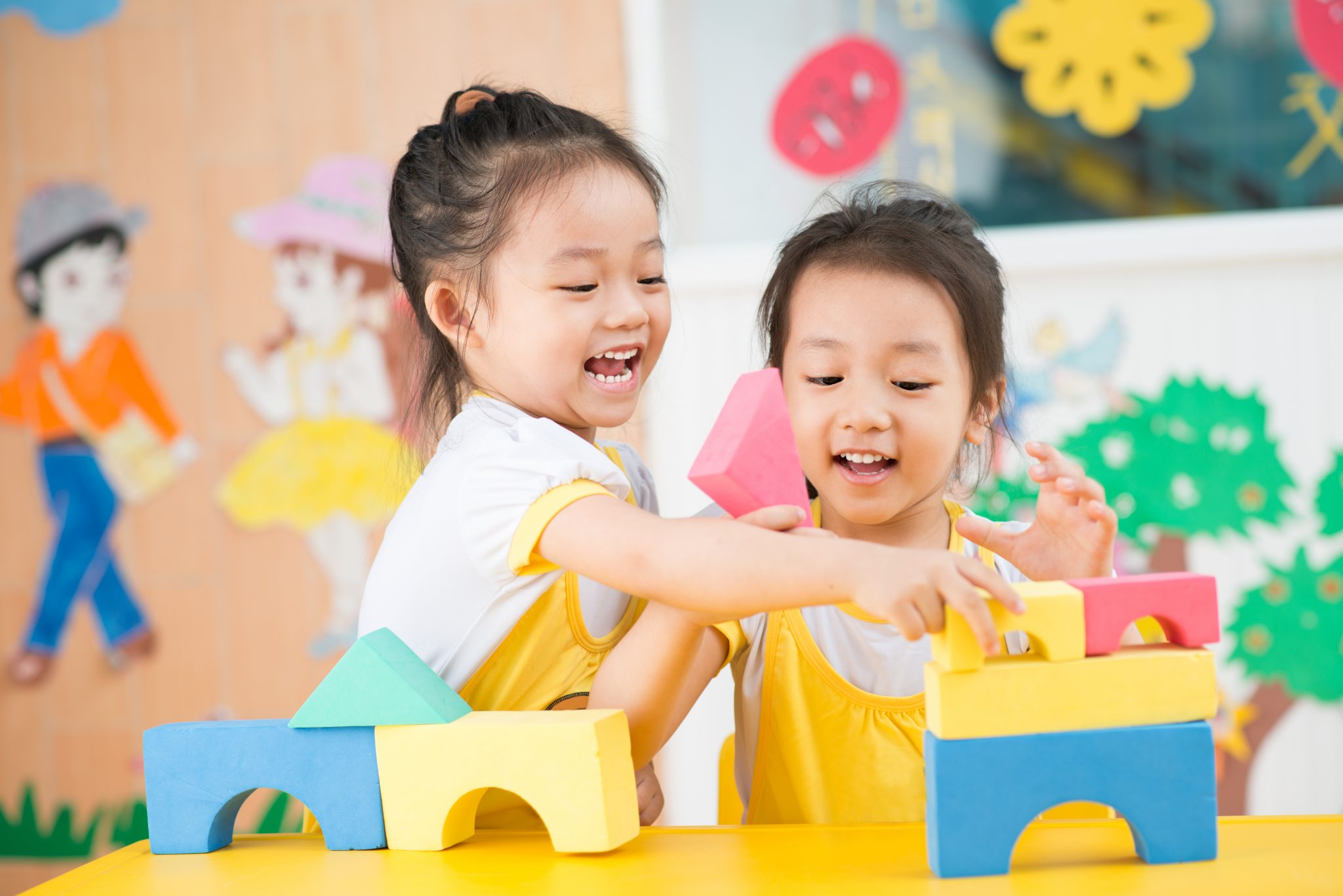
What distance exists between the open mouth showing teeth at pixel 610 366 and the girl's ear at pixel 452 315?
0.09 meters

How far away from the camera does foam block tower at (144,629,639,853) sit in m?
0.64

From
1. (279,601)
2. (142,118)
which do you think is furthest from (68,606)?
(142,118)

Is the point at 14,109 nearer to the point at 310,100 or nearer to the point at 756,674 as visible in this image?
the point at 310,100

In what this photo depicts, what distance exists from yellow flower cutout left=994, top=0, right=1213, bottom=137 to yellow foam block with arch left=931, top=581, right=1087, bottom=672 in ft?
4.83

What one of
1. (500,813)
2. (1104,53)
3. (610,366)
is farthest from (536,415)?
(1104,53)

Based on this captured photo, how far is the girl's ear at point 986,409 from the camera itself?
0.94 m

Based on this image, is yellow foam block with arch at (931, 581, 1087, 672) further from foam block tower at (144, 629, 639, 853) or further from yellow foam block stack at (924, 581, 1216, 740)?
foam block tower at (144, 629, 639, 853)

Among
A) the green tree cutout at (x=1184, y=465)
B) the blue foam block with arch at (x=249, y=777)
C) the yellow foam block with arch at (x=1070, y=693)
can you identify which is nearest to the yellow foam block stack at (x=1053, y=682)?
the yellow foam block with arch at (x=1070, y=693)

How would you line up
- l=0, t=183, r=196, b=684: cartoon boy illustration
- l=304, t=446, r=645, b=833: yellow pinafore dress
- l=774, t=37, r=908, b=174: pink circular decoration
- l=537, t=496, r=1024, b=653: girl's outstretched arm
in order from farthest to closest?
l=0, t=183, r=196, b=684: cartoon boy illustration, l=774, t=37, r=908, b=174: pink circular decoration, l=304, t=446, r=645, b=833: yellow pinafore dress, l=537, t=496, r=1024, b=653: girl's outstretched arm

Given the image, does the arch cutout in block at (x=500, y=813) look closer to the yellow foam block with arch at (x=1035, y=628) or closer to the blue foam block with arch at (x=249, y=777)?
the blue foam block with arch at (x=249, y=777)

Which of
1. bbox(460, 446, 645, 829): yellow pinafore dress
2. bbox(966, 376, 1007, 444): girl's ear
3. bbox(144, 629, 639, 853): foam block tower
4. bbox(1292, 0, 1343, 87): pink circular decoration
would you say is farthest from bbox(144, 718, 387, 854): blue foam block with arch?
bbox(1292, 0, 1343, 87): pink circular decoration

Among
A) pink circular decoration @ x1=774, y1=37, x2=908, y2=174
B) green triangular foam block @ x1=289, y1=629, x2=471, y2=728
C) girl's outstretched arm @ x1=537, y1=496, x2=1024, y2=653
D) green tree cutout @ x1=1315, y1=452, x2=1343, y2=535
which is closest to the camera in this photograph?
girl's outstretched arm @ x1=537, y1=496, x2=1024, y2=653

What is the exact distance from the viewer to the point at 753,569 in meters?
0.59

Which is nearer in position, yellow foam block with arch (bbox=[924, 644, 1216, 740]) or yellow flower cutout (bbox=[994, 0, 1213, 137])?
yellow foam block with arch (bbox=[924, 644, 1216, 740])
